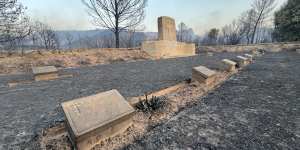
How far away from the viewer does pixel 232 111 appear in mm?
1660

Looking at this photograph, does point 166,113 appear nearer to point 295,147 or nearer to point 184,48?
point 295,147

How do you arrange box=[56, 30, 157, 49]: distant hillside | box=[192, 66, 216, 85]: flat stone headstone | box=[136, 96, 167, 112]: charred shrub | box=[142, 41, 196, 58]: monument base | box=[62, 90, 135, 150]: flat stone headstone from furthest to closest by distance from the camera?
box=[56, 30, 157, 49]: distant hillside → box=[142, 41, 196, 58]: monument base → box=[192, 66, 216, 85]: flat stone headstone → box=[136, 96, 167, 112]: charred shrub → box=[62, 90, 135, 150]: flat stone headstone

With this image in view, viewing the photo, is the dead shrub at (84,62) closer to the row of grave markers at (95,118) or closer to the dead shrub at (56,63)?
the dead shrub at (56,63)

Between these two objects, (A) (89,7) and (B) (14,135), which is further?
(A) (89,7)

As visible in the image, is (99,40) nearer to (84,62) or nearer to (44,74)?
(84,62)

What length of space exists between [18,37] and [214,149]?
34.6 feet

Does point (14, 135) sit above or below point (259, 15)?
below

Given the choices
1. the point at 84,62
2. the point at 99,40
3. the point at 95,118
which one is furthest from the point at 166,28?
the point at 99,40

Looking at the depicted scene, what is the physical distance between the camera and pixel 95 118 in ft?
3.89

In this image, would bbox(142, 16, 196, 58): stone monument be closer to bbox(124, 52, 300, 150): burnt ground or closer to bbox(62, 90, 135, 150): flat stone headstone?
bbox(124, 52, 300, 150): burnt ground

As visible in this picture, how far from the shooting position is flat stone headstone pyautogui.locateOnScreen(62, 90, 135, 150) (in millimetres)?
1073

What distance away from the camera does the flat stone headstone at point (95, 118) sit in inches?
42.3

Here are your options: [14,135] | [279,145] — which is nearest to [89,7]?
[14,135]

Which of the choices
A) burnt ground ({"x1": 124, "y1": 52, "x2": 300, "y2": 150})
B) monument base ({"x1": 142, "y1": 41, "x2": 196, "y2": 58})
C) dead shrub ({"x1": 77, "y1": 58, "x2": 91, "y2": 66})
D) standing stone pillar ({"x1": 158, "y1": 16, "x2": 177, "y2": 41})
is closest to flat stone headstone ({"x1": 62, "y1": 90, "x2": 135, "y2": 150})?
burnt ground ({"x1": 124, "y1": 52, "x2": 300, "y2": 150})
